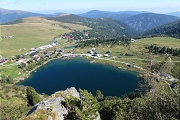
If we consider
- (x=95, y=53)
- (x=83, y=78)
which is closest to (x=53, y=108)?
(x=83, y=78)

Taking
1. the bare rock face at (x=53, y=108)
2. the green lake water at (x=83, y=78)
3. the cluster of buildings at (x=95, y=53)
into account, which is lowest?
the green lake water at (x=83, y=78)

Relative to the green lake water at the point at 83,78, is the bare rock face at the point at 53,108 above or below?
above

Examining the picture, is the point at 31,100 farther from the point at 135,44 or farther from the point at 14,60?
the point at 135,44

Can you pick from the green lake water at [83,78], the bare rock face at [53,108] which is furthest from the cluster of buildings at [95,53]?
the bare rock face at [53,108]

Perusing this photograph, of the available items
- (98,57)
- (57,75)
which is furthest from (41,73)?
(98,57)

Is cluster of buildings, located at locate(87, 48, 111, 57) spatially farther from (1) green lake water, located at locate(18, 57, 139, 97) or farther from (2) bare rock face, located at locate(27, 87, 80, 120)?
(2) bare rock face, located at locate(27, 87, 80, 120)

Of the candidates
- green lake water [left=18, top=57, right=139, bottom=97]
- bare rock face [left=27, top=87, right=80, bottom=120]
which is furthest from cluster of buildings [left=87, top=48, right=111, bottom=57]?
bare rock face [left=27, top=87, right=80, bottom=120]

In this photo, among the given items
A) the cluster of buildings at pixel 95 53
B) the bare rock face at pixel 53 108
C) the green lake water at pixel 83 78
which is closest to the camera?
the bare rock face at pixel 53 108

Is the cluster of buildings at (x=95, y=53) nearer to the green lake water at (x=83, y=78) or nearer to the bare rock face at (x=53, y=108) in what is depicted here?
the green lake water at (x=83, y=78)
